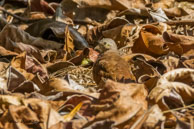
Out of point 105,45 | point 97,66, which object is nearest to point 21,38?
point 105,45

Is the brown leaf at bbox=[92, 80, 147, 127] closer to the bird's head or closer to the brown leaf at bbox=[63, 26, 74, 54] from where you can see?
the bird's head

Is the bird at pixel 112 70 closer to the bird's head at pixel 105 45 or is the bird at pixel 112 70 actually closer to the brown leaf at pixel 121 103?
the brown leaf at pixel 121 103

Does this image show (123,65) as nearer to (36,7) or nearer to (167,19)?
(167,19)

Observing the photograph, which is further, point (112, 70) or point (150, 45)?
point (150, 45)

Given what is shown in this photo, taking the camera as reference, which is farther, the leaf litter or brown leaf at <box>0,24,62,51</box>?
brown leaf at <box>0,24,62,51</box>

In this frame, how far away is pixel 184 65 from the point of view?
1933 millimetres

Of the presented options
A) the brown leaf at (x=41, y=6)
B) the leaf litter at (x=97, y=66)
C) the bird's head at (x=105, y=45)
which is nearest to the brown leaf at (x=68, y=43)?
the leaf litter at (x=97, y=66)

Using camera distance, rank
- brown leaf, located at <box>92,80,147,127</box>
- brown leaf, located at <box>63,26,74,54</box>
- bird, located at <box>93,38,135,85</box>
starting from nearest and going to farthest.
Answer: brown leaf, located at <box>92,80,147,127</box> < bird, located at <box>93,38,135,85</box> < brown leaf, located at <box>63,26,74,54</box>

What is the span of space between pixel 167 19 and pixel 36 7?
1009mm

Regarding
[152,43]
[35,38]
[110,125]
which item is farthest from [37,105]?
[35,38]

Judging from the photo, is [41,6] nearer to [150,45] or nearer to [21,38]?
[21,38]

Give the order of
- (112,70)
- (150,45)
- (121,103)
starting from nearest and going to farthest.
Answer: (121,103)
(112,70)
(150,45)

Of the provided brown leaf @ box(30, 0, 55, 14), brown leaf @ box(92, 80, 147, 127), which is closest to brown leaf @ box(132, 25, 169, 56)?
brown leaf @ box(92, 80, 147, 127)

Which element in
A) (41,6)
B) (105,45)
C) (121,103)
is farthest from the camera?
(41,6)
